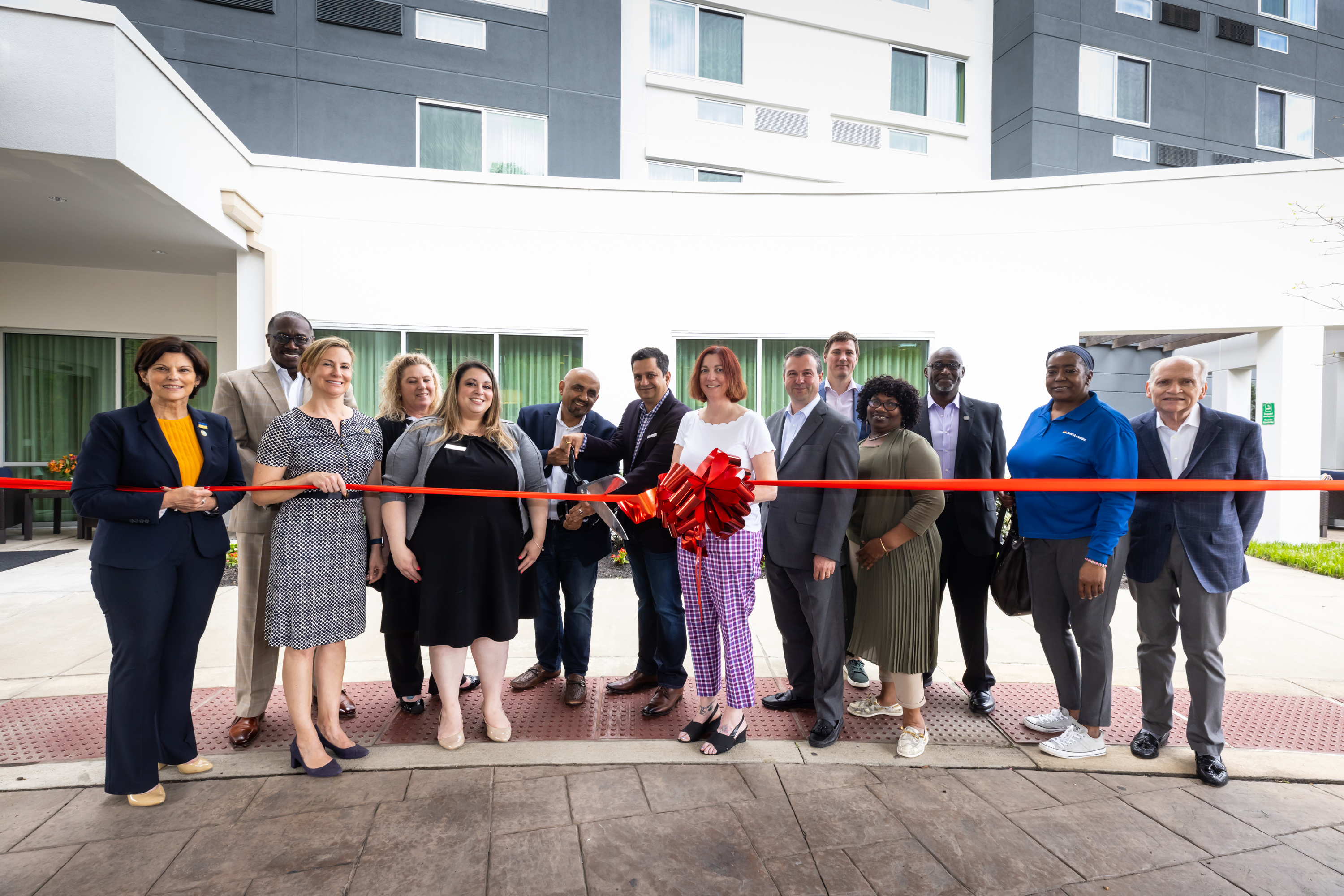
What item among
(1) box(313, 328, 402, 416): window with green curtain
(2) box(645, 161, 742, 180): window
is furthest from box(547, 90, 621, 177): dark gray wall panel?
(1) box(313, 328, 402, 416): window with green curtain

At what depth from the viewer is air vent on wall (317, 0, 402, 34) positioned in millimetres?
11109

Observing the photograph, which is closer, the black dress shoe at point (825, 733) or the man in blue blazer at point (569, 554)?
the black dress shoe at point (825, 733)

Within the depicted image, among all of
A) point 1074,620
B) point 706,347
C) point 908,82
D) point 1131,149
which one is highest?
point 908,82

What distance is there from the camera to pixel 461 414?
3.08 meters

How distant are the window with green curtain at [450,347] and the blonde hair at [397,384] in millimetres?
4881

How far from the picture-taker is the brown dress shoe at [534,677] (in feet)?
12.2

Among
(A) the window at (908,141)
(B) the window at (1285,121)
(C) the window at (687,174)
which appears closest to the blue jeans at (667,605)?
(C) the window at (687,174)

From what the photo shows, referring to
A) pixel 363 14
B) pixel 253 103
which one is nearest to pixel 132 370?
pixel 253 103

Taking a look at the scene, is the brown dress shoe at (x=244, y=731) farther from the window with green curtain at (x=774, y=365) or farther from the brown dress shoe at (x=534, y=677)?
the window with green curtain at (x=774, y=365)

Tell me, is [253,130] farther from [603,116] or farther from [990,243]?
[990,243]

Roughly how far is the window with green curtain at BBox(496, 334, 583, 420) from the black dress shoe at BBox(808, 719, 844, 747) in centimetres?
624

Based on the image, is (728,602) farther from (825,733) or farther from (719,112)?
(719,112)

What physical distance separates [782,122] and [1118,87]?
874cm

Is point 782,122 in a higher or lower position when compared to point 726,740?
higher
